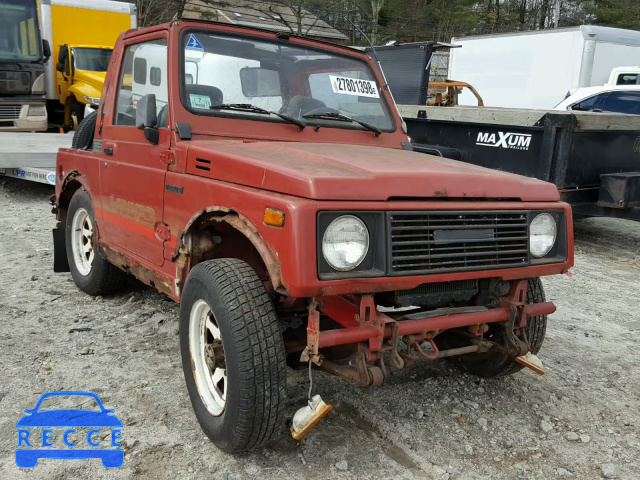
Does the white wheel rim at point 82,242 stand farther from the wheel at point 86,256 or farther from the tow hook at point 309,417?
the tow hook at point 309,417

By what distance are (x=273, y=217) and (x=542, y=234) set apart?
1433 millimetres

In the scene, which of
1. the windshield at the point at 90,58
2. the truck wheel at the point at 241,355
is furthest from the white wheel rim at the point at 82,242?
the windshield at the point at 90,58

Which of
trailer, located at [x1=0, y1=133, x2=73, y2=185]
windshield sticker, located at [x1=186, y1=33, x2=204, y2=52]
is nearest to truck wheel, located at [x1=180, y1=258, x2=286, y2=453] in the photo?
windshield sticker, located at [x1=186, y1=33, x2=204, y2=52]

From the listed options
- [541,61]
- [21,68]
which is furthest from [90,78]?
[541,61]

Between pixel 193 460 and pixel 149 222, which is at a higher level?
pixel 149 222

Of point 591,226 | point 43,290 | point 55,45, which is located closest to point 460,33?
point 55,45

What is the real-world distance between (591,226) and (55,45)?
12242 millimetres

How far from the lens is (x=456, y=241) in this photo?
286cm

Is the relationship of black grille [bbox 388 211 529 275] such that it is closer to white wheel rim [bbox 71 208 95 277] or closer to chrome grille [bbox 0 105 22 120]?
white wheel rim [bbox 71 208 95 277]

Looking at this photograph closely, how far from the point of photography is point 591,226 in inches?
374

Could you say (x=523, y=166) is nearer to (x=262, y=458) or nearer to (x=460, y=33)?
(x=262, y=458)

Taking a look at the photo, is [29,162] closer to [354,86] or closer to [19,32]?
[19,32]

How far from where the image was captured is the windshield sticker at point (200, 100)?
3678mm

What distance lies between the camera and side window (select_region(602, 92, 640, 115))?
11.7 metres
